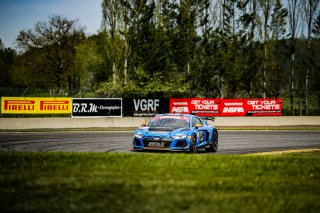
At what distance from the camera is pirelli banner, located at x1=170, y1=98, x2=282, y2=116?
34969mm

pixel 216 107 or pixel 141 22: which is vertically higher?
pixel 141 22

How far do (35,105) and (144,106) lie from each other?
7.29 meters

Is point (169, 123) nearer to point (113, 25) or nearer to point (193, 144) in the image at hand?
point (193, 144)

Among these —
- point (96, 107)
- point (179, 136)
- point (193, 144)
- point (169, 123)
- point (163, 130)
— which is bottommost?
point (193, 144)

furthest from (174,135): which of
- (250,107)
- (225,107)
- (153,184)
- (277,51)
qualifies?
(277,51)

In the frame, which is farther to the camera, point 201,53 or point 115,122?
point 201,53

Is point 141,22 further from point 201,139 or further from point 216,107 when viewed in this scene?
point 201,139

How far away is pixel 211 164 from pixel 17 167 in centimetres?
374

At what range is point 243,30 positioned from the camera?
51312mm

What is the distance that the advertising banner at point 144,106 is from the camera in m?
33.2

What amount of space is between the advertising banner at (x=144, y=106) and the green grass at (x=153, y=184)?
22.3m

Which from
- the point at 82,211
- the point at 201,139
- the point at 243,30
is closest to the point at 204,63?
the point at 243,30

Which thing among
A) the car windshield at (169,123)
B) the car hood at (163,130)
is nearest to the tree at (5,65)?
the car windshield at (169,123)

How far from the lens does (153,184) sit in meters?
7.45
